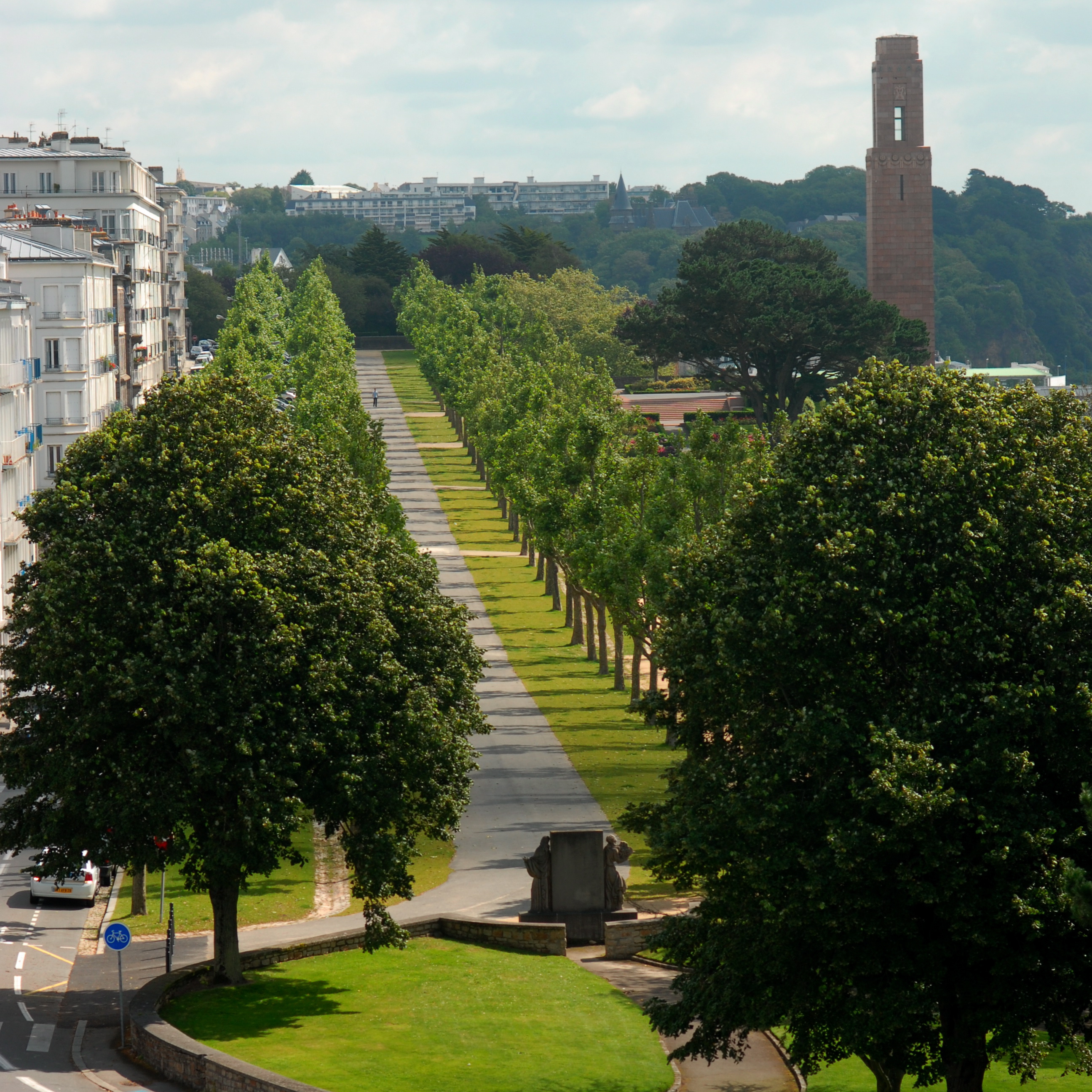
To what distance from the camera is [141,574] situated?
31.8 m

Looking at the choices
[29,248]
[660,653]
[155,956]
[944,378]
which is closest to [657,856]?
[660,653]

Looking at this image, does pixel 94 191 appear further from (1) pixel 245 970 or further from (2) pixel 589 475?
(1) pixel 245 970

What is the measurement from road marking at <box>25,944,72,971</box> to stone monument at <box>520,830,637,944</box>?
404 inches

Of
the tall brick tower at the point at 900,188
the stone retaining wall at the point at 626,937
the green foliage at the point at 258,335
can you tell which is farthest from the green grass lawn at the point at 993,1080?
the tall brick tower at the point at 900,188

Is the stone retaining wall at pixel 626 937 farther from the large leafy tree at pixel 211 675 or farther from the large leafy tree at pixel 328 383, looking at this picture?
the large leafy tree at pixel 328 383

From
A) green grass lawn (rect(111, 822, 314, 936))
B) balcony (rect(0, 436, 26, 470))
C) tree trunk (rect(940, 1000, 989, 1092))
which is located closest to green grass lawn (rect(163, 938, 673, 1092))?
green grass lawn (rect(111, 822, 314, 936))

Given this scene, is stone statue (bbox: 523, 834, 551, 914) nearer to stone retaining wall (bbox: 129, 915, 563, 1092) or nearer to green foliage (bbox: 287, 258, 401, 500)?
stone retaining wall (bbox: 129, 915, 563, 1092)

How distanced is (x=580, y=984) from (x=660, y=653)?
9.34 m

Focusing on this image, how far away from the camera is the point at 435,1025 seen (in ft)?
99.7

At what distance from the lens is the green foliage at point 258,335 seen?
8806cm

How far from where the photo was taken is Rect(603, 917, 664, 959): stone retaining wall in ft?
117

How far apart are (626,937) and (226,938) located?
29.0 feet

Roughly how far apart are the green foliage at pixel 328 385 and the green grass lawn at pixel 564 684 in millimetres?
9785

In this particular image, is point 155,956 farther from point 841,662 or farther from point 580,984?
point 841,662
